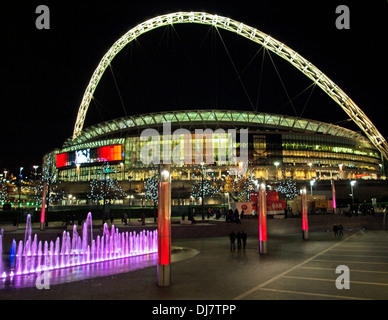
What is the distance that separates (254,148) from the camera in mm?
97375

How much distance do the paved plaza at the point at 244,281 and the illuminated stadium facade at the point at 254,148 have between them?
70.4 meters

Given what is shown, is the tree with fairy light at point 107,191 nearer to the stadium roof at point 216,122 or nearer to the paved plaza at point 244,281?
the stadium roof at point 216,122

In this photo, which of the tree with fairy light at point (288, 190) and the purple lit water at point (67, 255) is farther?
the tree with fairy light at point (288, 190)

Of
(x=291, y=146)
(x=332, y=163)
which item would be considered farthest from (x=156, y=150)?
(x=332, y=163)

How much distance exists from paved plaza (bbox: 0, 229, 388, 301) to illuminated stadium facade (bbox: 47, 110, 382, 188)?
70.4 metres

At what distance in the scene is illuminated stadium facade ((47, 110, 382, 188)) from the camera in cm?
9656

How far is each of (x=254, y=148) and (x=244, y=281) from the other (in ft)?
283

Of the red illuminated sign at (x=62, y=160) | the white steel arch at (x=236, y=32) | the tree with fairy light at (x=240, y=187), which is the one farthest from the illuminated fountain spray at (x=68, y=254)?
the red illuminated sign at (x=62, y=160)

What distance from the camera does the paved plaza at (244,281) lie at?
430 inches

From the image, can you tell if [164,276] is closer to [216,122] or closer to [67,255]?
[67,255]

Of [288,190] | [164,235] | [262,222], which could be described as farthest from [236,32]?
[164,235]
